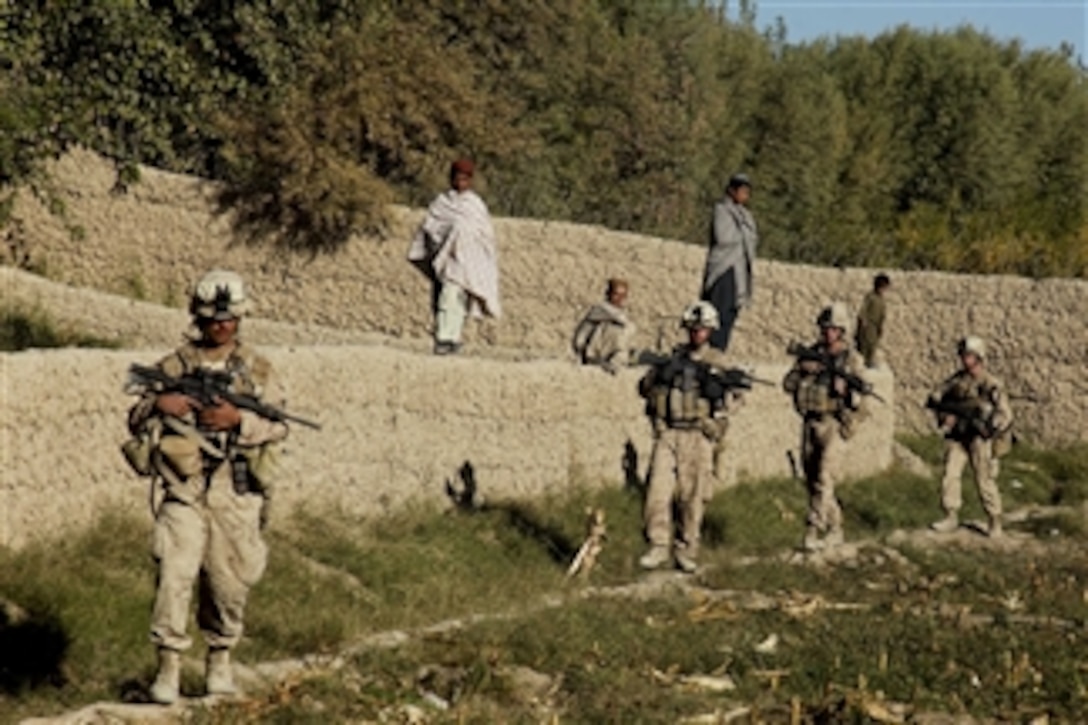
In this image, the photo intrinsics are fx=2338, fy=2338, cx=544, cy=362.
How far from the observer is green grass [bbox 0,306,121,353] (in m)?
18.5

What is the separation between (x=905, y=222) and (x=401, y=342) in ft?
70.3

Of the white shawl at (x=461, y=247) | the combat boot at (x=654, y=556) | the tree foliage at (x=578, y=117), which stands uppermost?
the tree foliage at (x=578, y=117)

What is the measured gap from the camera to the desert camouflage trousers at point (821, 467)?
55.6ft

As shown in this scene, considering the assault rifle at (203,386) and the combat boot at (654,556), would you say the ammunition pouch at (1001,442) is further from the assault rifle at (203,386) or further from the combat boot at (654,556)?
the assault rifle at (203,386)

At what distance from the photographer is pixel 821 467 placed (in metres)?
17.1

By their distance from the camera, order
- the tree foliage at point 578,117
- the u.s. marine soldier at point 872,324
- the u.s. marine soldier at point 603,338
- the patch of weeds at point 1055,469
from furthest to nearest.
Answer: the u.s. marine soldier at point 872,324, the patch of weeds at point 1055,469, the tree foliage at point 578,117, the u.s. marine soldier at point 603,338

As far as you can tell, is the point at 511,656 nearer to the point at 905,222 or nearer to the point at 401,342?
the point at 401,342

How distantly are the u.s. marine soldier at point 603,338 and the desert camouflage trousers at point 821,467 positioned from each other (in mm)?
1811

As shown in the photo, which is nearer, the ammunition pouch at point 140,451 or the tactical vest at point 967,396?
the ammunition pouch at point 140,451

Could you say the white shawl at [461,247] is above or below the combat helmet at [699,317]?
above

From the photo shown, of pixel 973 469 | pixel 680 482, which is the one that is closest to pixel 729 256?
pixel 973 469

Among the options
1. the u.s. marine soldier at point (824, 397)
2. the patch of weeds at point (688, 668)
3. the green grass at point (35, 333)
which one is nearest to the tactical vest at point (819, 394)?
the u.s. marine soldier at point (824, 397)

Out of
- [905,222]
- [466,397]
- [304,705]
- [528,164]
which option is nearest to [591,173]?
[528,164]

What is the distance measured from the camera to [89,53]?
73.7 ft
